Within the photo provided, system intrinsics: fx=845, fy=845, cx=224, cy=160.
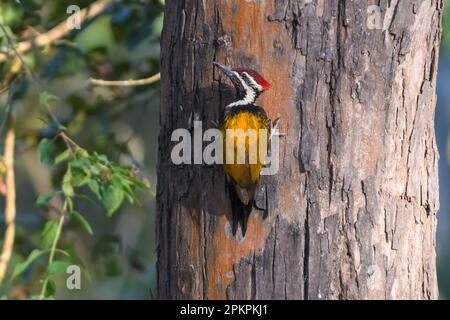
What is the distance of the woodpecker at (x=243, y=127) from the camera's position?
9.84 feet

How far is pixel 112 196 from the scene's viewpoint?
425 centimetres

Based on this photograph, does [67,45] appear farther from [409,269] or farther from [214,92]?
[409,269]

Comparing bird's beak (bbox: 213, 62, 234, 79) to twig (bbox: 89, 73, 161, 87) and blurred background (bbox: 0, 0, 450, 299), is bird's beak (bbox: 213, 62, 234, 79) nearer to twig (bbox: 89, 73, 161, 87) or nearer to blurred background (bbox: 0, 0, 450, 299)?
blurred background (bbox: 0, 0, 450, 299)

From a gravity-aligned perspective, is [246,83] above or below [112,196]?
above

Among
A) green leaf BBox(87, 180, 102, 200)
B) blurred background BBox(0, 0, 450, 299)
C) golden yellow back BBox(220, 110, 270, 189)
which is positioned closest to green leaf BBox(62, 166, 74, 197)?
green leaf BBox(87, 180, 102, 200)

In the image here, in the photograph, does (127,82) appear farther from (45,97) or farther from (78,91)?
(45,97)

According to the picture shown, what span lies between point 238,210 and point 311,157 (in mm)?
324

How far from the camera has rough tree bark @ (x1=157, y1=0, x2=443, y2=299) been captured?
303 cm

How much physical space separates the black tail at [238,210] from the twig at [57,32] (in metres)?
2.52

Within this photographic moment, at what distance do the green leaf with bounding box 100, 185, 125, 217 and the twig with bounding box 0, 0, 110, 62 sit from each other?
4.38 feet

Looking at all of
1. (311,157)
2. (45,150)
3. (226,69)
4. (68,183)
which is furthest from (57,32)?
(311,157)


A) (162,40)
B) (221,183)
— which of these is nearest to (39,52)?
(162,40)

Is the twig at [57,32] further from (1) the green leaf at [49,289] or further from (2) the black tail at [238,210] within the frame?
(2) the black tail at [238,210]

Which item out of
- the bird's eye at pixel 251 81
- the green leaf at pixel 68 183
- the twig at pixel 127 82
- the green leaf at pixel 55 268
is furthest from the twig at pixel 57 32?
the bird's eye at pixel 251 81
